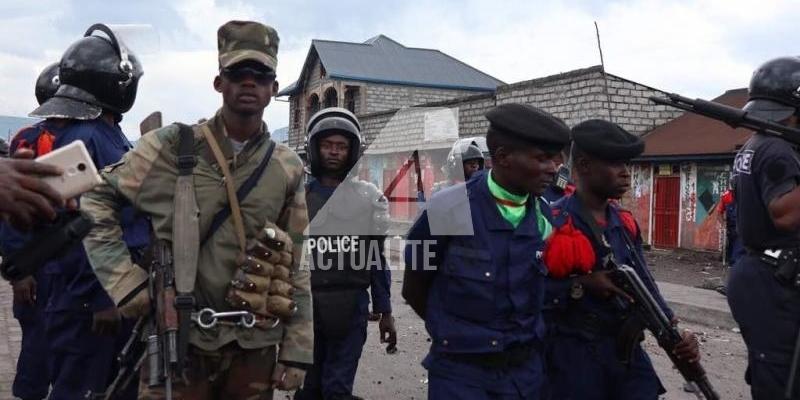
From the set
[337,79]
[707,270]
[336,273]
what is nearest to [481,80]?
[337,79]

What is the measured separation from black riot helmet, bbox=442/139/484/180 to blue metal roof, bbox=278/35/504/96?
93.7ft

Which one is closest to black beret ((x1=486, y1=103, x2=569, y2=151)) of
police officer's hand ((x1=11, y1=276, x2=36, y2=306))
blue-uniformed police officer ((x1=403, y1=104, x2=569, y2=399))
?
blue-uniformed police officer ((x1=403, y1=104, x2=569, y2=399))

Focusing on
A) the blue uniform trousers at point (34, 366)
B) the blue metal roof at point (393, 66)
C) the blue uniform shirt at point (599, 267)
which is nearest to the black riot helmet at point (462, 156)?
the blue uniform shirt at point (599, 267)

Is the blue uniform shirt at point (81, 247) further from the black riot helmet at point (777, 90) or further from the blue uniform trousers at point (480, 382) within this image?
the black riot helmet at point (777, 90)

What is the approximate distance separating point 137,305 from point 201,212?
421 mm

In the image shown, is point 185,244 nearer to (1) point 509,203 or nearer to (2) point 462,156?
(1) point 509,203

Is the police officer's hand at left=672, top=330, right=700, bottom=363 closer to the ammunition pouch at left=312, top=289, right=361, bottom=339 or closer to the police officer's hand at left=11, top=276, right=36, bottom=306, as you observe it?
the ammunition pouch at left=312, top=289, right=361, bottom=339

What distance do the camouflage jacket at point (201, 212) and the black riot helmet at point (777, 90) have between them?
252cm

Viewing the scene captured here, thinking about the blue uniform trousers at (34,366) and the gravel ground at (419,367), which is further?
the gravel ground at (419,367)

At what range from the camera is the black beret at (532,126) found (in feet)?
10.2

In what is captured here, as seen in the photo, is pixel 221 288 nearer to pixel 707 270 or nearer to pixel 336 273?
pixel 336 273

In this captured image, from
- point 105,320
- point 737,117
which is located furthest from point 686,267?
point 105,320

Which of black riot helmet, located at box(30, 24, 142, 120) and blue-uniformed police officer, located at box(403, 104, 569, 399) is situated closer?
blue-uniformed police officer, located at box(403, 104, 569, 399)

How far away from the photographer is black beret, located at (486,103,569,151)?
3107 mm
